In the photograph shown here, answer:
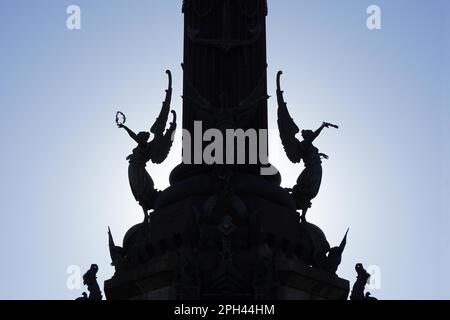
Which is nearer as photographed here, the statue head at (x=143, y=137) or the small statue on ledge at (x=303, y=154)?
the small statue on ledge at (x=303, y=154)

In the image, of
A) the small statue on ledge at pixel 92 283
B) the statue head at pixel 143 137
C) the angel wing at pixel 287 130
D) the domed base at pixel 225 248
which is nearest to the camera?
the domed base at pixel 225 248

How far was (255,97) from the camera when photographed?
34.5 meters

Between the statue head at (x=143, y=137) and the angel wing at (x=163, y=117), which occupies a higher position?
the angel wing at (x=163, y=117)

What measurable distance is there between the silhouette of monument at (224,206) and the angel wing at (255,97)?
1.2 inches

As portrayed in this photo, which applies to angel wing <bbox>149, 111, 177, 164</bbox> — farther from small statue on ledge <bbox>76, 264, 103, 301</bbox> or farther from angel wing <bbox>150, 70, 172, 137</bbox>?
small statue on ledge <bbox>76, 264, 103, 301</bbox>

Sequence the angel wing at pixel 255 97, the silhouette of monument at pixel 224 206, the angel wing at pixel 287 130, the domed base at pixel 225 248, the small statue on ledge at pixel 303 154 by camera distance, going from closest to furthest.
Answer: the domed base at pixel 225 248, the silhouette of monument at pixel 224 206, the small statue on ledge at pixel 303 154, the angel wing at pixel 255 97, the angel wing at pixel 287 130

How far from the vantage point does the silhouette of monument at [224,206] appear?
30156 millimetres

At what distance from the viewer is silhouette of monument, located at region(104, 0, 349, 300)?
30.2 meters

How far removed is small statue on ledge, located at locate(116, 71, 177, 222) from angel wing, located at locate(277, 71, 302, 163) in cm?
330

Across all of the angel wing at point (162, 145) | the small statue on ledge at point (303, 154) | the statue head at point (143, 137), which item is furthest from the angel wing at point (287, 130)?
the statue head at point (143, 137)

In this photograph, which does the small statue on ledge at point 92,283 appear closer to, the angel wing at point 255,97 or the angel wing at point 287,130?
the angel wing at point 255,97
